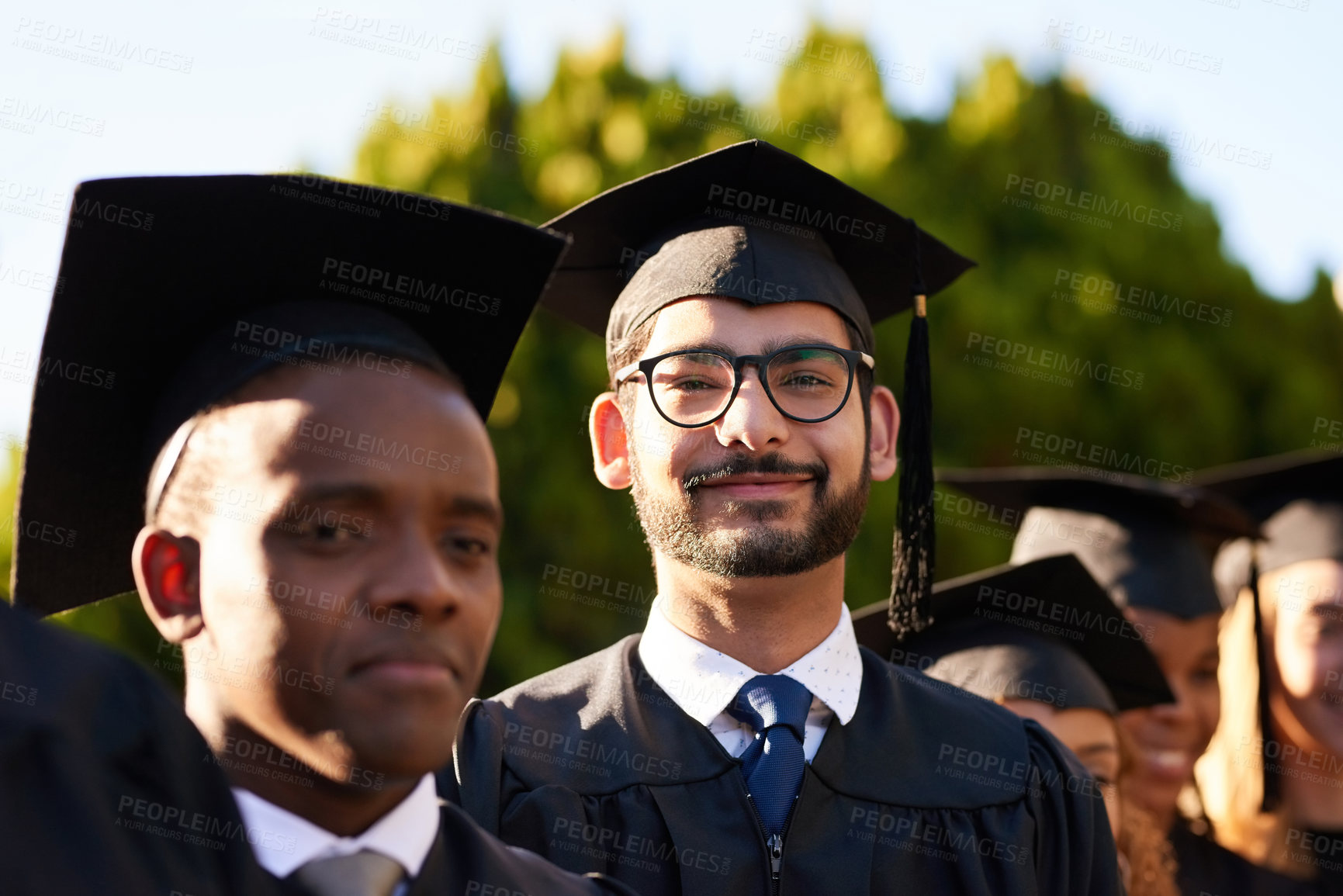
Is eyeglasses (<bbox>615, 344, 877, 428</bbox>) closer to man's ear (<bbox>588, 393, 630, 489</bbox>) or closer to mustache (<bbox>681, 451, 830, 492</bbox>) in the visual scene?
mustache (<bbox>681, 451, 830, 492</bbox>)

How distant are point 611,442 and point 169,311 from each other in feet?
4.07

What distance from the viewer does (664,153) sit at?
29.9ft

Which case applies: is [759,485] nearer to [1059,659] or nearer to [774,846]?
[774,846]

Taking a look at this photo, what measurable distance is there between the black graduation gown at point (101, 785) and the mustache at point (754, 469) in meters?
1.33

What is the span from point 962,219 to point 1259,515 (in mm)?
5597

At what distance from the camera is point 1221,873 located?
435cm

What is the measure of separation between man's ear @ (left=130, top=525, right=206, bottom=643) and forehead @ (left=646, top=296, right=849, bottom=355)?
1.33 m

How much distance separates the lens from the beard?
2609mm

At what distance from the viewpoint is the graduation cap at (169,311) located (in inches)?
71.8

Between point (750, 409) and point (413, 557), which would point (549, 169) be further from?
point (413, 557)

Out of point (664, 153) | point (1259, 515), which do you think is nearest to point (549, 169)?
point (664, 153)

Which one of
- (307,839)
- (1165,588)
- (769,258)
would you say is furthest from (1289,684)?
(307,839)

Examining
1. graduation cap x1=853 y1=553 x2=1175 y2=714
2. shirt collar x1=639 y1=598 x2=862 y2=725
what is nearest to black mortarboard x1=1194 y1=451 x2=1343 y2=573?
graduation cap x1=853 y1=553 x2=1175 y2=714

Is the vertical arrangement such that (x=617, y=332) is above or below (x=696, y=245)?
below
